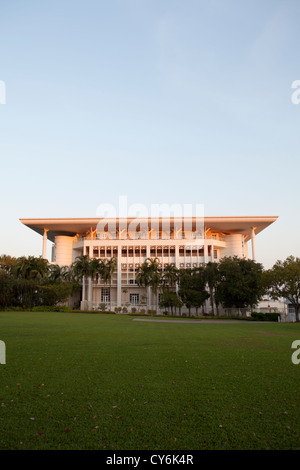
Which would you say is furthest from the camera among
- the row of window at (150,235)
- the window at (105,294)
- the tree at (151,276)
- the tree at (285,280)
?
the row of window at (150,235)

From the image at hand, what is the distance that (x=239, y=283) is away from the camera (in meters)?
43.3

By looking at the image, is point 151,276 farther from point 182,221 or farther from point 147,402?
point 147,402

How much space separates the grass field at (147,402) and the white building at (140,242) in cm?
5423

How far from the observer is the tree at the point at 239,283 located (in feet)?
144

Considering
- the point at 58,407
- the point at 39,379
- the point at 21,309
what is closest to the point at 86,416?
the point at 58,407

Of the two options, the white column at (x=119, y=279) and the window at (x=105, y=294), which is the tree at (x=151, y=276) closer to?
the white column at (x=119, y=279)

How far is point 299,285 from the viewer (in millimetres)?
34688

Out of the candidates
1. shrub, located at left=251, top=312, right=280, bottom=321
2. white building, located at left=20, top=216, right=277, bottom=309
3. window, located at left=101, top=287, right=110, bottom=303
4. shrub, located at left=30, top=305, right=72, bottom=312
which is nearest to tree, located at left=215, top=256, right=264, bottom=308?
shrub, located at left=251, top=312, right=280, bottom=321

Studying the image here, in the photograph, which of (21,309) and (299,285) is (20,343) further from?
(21,309)

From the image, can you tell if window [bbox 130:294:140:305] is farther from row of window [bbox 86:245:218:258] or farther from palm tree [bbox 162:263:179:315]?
palm tree [bbox 162:263:179:315]

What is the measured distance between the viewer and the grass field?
478 cm

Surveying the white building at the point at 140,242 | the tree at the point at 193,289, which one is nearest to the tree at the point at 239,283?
the tree at the point at 193,289

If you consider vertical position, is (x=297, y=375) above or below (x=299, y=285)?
below
